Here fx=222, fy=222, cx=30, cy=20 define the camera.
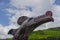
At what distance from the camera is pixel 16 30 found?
42.9 feet

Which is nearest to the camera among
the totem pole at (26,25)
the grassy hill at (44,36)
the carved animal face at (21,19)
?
the totem pole at (26,25)

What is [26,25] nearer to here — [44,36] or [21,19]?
[21,19]

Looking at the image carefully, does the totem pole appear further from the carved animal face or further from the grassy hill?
the grassy hill

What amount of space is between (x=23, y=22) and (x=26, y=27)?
435 millimetres

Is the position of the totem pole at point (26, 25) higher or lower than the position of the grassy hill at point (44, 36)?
lower

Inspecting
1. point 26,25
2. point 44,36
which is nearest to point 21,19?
point 26,25

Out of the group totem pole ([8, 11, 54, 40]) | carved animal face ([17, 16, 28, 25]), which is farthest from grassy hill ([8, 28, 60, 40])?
totem pole ([8, 11, 54, 40])

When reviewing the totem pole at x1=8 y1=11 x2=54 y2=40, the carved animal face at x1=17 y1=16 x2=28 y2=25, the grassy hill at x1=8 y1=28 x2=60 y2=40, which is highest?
the grassy hill at x1=8 y1=28 x2=60 y2=40

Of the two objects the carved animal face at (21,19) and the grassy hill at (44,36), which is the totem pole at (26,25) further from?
the grassy hill at (44,36)

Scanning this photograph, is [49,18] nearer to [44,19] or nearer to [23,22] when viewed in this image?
[44,19]

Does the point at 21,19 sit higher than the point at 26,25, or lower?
higher

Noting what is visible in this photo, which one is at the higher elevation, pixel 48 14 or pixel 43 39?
pixel 43 39

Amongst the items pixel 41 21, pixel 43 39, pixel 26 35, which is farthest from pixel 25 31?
pixel 43 39

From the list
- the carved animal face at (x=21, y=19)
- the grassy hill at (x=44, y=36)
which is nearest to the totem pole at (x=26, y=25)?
the carved animal face at (x=21, y=19)
